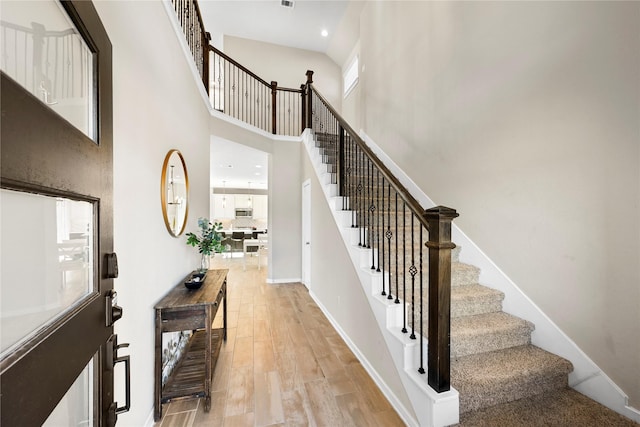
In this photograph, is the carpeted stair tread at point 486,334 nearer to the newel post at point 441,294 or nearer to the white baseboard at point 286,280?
the newel post at point 441,294

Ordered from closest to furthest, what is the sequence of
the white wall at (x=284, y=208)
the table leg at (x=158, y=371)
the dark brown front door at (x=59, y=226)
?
the dark brown front door at (x=59, y=226) < the table leg at (x=158, y=371) < the white wall at (x=284, y=208)

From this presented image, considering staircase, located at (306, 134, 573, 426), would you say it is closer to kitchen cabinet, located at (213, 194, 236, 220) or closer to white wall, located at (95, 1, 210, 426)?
white wall, located at (95, 1, 210, 426)

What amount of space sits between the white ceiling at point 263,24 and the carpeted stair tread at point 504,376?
4328mm

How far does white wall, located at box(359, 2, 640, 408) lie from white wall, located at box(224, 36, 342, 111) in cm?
401

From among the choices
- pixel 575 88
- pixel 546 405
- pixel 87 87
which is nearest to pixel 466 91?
pixel 575 88

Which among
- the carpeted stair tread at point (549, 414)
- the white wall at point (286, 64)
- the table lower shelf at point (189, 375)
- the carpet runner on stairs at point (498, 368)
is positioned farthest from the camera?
the white wall at point (286, 64)

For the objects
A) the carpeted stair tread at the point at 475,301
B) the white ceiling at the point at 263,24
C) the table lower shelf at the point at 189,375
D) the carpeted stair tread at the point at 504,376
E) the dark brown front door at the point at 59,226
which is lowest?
the table lower shelf at the point at 189,375

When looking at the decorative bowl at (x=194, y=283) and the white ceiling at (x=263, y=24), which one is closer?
the decorative bowl at (x=194, y=283)

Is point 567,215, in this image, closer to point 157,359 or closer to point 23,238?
point 23,238

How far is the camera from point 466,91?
2686mm

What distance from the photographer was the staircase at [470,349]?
164 cm

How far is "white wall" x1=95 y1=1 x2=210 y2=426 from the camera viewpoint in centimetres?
136

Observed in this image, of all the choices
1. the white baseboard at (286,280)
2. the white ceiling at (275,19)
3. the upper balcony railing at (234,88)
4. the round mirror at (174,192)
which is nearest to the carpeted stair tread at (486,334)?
the round mirror at (174,192)

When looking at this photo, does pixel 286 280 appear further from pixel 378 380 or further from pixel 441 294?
pixel 441 294
